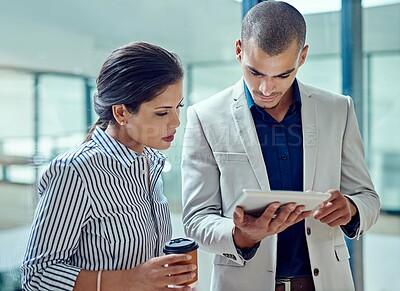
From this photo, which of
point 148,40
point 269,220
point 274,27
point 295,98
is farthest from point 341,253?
point 148,40

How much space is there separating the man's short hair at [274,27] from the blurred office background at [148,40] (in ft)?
2.58

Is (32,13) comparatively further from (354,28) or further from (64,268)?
(354,28)

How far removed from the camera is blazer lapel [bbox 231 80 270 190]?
1.54m

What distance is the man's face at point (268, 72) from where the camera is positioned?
1.54 meters

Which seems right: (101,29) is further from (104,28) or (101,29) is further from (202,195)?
(202,195)

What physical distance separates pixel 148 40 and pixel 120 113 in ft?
3.51

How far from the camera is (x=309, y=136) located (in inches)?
62.9

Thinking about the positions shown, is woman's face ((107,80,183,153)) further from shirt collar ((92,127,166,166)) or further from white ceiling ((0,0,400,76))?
white ceiling ((0,0,400,76))

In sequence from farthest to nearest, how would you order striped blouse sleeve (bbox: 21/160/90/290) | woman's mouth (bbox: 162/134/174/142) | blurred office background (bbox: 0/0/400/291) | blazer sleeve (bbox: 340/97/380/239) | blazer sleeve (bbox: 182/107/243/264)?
1. blurred office background (bbox: 0/0/400/291)
2. blazer sleeve (bbox: 340/97/380/239)
3. blazer sleeve (bbox: 182/107/243/264)
4. woman's mouth (bbox: 162/134/174/142)
5. striped blouse sleeve (bbox: 21/160/90/290)

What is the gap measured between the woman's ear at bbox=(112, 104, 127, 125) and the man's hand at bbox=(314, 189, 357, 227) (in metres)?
0.63

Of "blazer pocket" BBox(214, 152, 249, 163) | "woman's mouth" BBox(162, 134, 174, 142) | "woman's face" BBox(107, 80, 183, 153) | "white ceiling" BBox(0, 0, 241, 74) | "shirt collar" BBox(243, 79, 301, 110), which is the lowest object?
"blazer pocket" BBox(214, 152, 249, 163)

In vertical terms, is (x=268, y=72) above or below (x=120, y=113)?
Result: above

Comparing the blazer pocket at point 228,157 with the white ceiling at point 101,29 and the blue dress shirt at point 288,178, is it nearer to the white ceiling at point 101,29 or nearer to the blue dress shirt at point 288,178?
the blue dress shirt at point 288,178

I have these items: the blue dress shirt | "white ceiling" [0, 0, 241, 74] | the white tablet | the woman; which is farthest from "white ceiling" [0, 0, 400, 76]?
the white tablet
